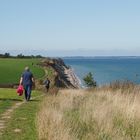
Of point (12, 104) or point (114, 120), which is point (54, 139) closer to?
point (114, 120)

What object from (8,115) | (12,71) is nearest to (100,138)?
(8,115)

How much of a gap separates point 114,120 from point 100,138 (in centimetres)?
294

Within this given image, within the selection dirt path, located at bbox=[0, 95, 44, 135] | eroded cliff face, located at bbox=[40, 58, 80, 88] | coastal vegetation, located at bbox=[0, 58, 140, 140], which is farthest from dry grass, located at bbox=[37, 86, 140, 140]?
eroded cliff face, located at bbox=[40, 58, 80, 88]

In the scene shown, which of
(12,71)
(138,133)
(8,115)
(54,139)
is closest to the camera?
(54,139)

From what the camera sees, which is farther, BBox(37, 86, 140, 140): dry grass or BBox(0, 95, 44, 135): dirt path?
BBox(0, 95, 44, 135): dirt path

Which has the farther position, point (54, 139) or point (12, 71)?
point (12, 71)

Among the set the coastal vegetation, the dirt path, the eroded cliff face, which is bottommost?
the eroded cliff face

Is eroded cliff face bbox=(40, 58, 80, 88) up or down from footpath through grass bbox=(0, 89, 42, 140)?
down

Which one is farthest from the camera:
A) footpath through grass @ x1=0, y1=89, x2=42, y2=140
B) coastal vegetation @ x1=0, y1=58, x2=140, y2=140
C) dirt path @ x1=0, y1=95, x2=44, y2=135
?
dirt path @ x1=0, y1=95, x2=44, y2=135

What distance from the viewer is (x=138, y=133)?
1355 centimetres

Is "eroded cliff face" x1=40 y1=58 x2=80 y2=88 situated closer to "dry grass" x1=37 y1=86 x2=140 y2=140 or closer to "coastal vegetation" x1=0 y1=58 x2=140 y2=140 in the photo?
"coastal vegetation" x1=0 y1=58 x2=140 y2=140

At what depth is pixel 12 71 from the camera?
7275cm

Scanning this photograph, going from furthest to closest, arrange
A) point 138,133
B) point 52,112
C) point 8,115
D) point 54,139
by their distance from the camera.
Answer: point 8,115 < point 52,112 < point 138,133 < point 54,139

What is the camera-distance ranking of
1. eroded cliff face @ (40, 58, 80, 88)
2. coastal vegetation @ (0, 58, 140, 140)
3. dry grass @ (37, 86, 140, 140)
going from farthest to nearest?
eroded cliff face @ (40, 58, 80, 88) < coastal vegetation @ (0, 58, 140, 140) < dry grass @ (37, 86, 140, 140)
